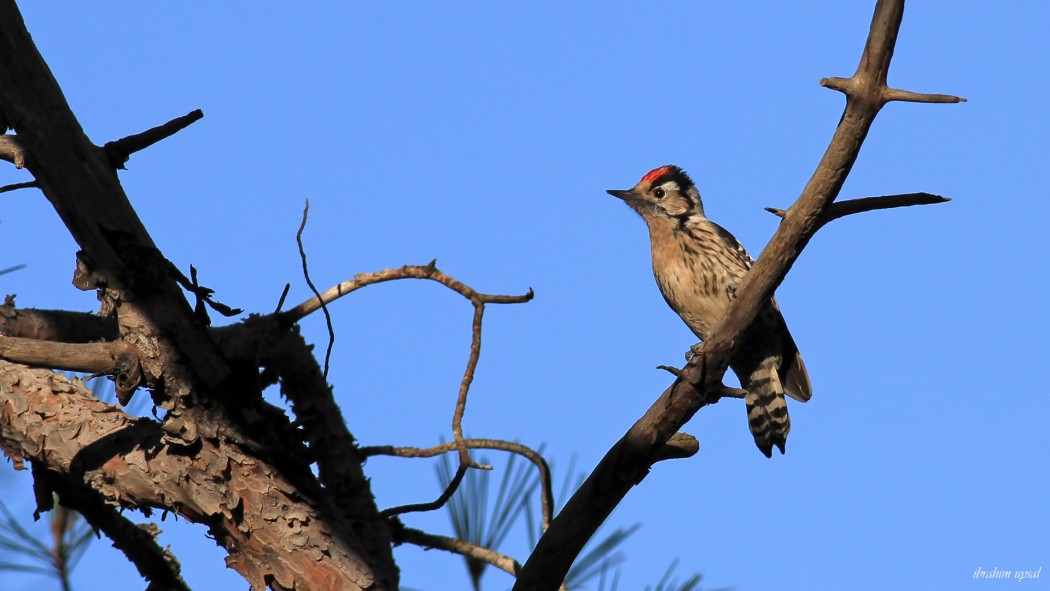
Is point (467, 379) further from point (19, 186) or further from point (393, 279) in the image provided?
point (19, 186)

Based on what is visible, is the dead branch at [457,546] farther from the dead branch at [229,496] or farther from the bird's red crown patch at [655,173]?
the bird's red crown patch at [655,173]

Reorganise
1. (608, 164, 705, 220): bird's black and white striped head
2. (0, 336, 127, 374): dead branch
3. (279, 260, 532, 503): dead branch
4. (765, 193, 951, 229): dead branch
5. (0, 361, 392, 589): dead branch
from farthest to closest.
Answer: (608, 164, 705, 220): bird's black and white striped head → (279, 260, 532, 503): dead branch → (0, 361, 392, 589): dead branch → (0, 336, 127, 374): dead branch → (765, 193, 951, 229): dead branch

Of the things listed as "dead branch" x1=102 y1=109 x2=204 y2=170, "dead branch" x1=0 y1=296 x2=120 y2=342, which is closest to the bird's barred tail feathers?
"dead branch" x1=0 y1=296 x2=120 y2=342

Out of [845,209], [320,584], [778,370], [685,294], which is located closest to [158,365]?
[320,584]

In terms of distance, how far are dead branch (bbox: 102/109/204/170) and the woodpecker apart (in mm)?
3166

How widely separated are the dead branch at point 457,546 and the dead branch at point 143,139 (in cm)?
166

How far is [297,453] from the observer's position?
359cm

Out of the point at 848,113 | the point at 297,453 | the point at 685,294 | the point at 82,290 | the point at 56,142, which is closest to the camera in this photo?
the point at 848,113

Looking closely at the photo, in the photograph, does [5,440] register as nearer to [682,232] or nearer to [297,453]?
[297,453]

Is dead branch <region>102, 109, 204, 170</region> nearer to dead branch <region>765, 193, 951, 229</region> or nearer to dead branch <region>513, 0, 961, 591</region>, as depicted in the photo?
dead branch <region>513, 0, 961, 591</region>

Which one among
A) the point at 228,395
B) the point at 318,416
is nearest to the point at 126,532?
the point at 318,416

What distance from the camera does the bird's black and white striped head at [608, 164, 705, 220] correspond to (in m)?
6.31

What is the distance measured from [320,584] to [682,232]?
3.24 m

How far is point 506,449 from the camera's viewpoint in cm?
389
